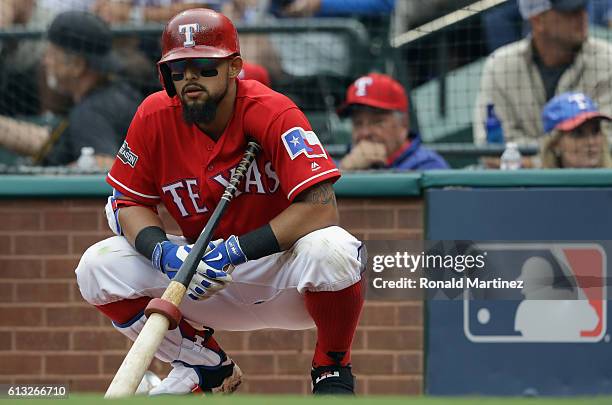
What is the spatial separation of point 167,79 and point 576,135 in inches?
95.4

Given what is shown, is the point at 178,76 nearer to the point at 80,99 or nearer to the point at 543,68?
the point at 80,99

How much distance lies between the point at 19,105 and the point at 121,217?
2.76 m

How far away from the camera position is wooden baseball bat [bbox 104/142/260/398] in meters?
3.98

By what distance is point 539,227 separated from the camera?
5727 millimetres

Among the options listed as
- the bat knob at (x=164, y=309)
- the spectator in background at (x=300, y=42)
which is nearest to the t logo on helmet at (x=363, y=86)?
the spectator in background at (x=300, y=42)

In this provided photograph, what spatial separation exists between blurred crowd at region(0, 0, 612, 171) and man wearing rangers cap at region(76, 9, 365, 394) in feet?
5.82

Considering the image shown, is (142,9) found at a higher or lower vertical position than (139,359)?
higher

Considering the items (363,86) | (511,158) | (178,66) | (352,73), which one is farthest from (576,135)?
(178,66)

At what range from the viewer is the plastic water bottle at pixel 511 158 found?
6.00 m

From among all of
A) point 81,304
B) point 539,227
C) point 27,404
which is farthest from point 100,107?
point 27,404

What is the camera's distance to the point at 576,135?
5.99m

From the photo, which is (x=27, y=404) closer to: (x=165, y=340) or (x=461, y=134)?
(x=165, y=340)

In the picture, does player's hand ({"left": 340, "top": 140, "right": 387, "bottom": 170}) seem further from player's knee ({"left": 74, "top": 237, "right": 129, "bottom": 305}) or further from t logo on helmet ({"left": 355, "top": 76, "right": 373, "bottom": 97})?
player's knee ({"left": 74, "top": 237, "right": 129, "bottom": 305})

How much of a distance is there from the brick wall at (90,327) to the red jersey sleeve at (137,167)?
148 centimetres
